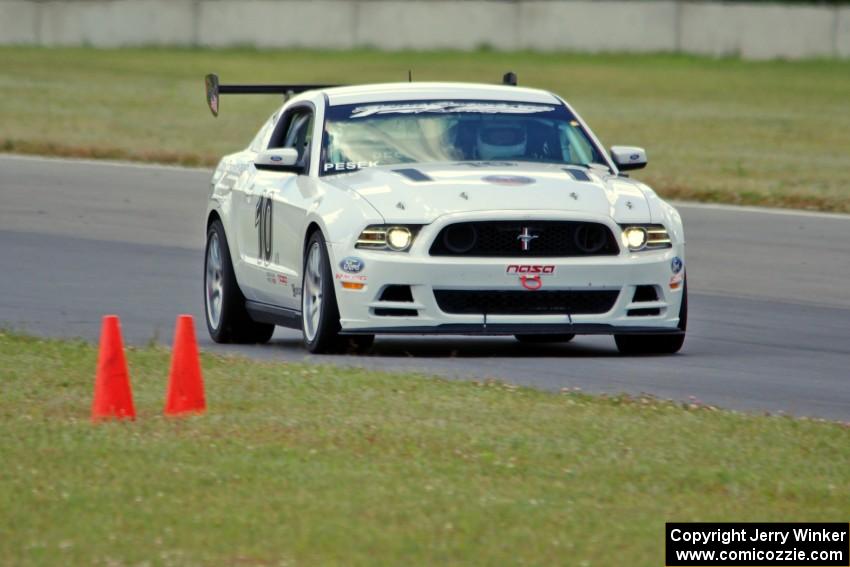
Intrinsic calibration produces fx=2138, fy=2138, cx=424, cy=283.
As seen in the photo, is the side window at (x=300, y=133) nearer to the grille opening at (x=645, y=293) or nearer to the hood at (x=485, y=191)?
the hood at (x=485, y=191)

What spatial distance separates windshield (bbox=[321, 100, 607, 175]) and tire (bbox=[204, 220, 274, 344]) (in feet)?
4.19

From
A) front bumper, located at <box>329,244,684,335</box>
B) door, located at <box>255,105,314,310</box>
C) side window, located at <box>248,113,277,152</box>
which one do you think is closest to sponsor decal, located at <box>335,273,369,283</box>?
front bumper, located at <box>329,244,684,335</box>

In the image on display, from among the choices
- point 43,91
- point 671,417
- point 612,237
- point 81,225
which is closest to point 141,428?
point 671,417

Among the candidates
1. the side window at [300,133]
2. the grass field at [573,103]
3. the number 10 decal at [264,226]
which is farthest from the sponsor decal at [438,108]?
the grass field at [573,103]

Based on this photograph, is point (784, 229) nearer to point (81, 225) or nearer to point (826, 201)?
point (826, 201)

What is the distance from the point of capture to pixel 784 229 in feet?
64.7

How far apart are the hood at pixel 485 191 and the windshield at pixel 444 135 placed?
0.27 m

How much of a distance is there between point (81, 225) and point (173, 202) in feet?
7.18

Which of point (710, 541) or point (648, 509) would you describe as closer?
point (710, 541)

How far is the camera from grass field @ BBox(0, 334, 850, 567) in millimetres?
6418

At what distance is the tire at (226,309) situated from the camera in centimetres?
1300

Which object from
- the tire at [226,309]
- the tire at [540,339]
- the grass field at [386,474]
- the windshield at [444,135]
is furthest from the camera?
the tire at [226,309]

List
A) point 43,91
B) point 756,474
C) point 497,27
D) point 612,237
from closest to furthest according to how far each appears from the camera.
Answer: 1. point 756,474
2. point 612,237
3. point 43,91
4. point 497,27

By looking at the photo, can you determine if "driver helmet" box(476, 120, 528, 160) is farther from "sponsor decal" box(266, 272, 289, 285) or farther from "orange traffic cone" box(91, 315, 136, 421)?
"orange traffic cone" box(91, 315, 136, 421)
